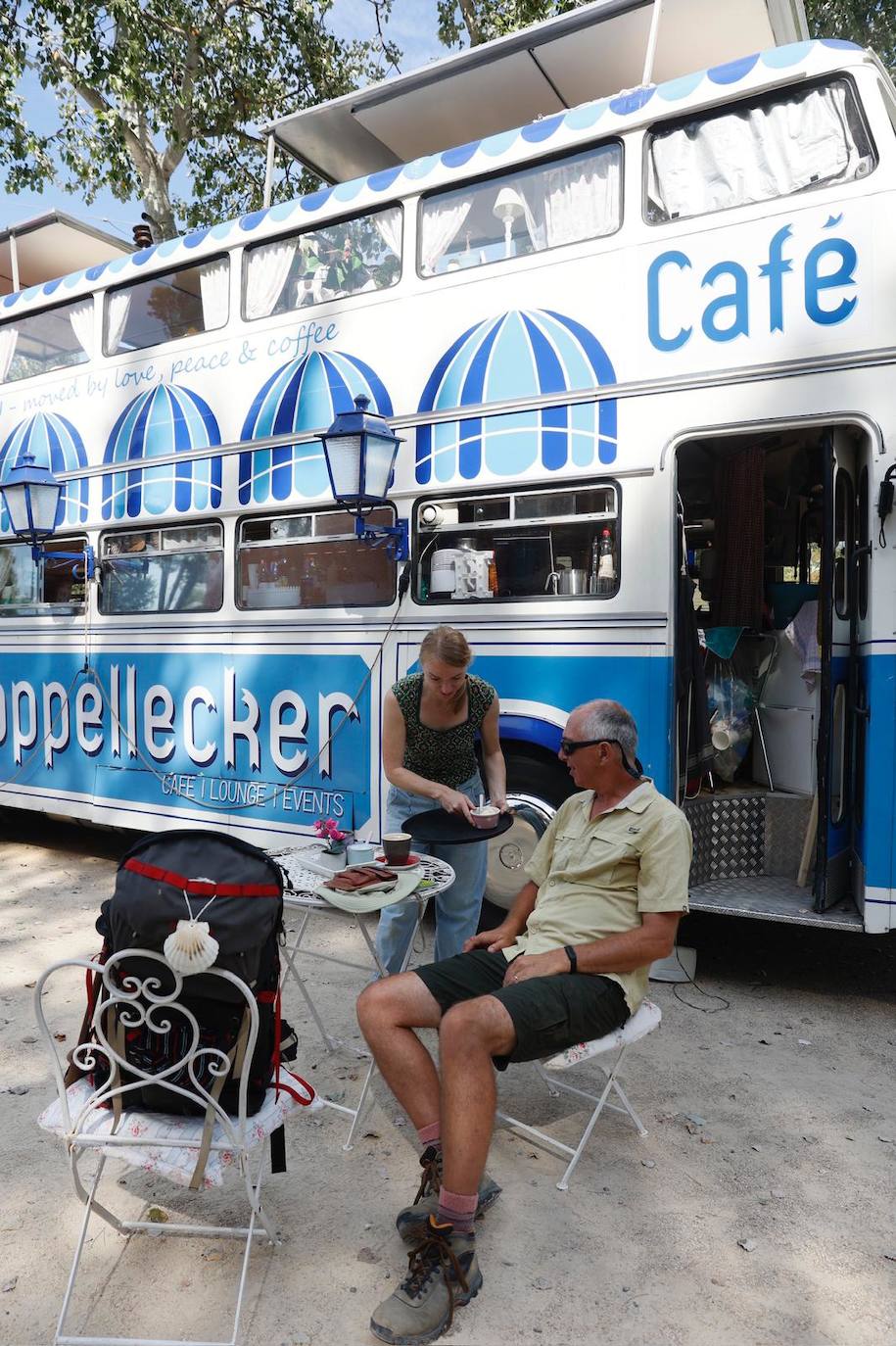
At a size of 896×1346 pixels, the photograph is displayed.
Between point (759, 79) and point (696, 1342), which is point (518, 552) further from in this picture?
point (696, 1342)

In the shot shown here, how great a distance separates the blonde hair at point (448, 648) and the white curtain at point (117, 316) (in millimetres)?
4231

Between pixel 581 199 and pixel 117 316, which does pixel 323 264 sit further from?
pixel 117 316

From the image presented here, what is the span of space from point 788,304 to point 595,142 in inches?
50.7

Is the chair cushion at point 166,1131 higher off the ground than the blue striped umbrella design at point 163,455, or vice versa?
the blue striped umbrella design at point 163,455

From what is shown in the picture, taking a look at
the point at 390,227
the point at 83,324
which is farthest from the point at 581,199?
the point at 83,324

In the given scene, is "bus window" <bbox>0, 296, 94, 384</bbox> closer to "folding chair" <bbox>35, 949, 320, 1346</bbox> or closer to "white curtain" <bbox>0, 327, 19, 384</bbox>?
"white curtain" <bbox>0, 327, 19, 384</bbox>

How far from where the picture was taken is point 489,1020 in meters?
2.45

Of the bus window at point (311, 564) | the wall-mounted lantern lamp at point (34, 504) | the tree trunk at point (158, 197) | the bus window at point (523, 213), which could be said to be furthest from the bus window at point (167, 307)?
the tree trunk at point (158, 197)

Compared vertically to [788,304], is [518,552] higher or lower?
lower

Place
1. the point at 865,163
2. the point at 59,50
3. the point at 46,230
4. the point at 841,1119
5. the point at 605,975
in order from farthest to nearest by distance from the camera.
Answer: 1. the point at 59,50
2. the point at 46,230
3. the point at 865,163
4. the point at 841,1119
5. the point at 605,975

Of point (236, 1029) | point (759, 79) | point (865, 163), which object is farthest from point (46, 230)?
point (236, 1029)

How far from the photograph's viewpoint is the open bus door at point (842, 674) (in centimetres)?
415

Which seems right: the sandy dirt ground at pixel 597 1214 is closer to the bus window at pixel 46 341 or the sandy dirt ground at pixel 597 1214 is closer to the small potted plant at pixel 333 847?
the small potted plant at pixel 333 847

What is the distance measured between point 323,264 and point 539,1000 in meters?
4.37
